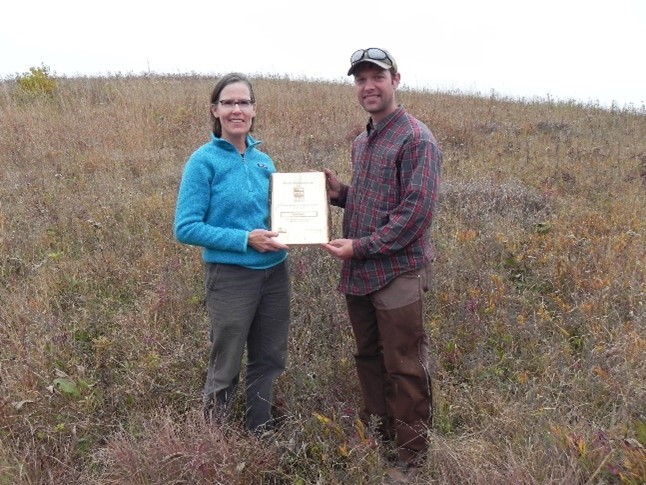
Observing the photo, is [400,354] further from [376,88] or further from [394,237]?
[376,88]

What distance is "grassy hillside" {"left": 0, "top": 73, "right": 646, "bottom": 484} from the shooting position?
262 cm

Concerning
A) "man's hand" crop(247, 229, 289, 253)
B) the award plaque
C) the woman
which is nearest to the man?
the award plaque

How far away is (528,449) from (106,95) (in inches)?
458

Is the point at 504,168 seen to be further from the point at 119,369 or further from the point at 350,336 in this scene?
the point at 119,369

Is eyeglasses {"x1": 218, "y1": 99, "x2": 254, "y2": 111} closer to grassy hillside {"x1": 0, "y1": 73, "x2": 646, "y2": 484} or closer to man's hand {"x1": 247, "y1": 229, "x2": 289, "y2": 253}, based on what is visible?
man's hand {"x1": 247, "y1": 229, "x2": 289, "y2": 253}

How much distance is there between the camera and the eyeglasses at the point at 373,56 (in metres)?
2.61

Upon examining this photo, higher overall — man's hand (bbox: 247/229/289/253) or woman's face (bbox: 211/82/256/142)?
woman's face (bbox: 211/82/256/142)

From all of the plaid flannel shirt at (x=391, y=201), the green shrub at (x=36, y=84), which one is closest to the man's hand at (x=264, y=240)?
the plaid flannel shirt at (x=391, y=201)

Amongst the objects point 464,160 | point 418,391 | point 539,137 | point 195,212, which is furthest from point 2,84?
point 418,391

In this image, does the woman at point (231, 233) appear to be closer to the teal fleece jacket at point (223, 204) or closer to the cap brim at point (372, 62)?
the teal fleece jacket at point (223, 204)

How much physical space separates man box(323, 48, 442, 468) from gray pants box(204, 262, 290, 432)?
40 cm

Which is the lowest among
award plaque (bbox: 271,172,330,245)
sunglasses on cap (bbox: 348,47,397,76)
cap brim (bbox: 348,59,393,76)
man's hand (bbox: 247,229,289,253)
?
man's hand (bbox: 247,229,289,253)

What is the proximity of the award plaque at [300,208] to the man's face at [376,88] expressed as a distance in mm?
466

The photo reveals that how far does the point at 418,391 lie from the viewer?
111 inches
